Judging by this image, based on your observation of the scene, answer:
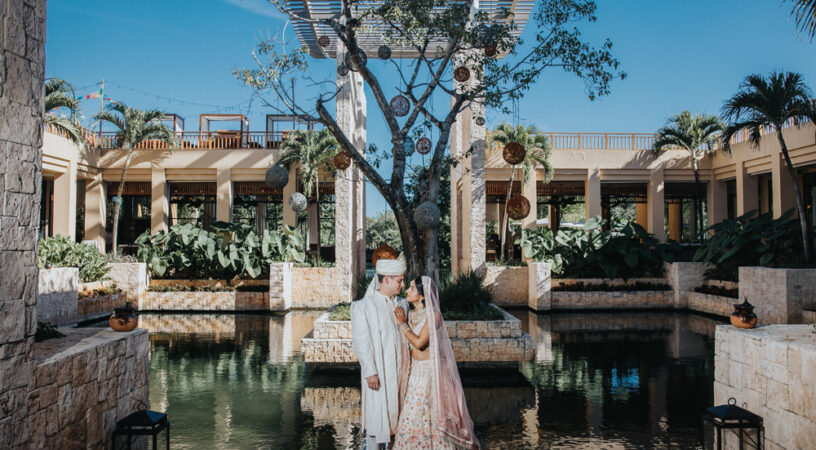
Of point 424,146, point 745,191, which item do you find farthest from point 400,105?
point 745,191

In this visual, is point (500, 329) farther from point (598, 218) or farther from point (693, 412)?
point (598, 218)

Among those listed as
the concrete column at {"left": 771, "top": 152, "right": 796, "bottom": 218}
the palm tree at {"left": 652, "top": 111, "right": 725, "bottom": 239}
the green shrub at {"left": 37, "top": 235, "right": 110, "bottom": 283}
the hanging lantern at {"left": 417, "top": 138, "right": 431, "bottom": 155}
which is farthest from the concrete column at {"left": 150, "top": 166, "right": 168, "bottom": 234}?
the concrete column at {"left": 771, "top": 152, "right": 796, "bottom": 218}

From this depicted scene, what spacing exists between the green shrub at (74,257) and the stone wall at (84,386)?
9.10 metres

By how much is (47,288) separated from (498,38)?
9.34 meters

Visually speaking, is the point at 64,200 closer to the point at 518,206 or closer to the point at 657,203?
the point at 518,206

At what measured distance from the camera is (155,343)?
9.70 meters

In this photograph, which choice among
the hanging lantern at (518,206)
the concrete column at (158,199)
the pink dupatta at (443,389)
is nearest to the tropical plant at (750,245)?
the hanging lantern at (518,206)

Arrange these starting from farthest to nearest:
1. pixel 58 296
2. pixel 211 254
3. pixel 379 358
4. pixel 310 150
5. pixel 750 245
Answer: pixel 310 150
pixel 211 254
pixel 750 245
pixel 58 296
pixel 379 358

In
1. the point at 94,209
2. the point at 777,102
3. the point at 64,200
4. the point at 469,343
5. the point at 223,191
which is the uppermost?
the point at 777,102

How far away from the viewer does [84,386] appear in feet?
12.7

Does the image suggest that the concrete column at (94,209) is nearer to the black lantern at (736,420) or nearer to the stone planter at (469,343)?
the stone planter at (469,343)

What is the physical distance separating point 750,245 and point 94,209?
20.0 meters

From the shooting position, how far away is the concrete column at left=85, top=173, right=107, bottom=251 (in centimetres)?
1912

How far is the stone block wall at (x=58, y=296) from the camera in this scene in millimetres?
10172
